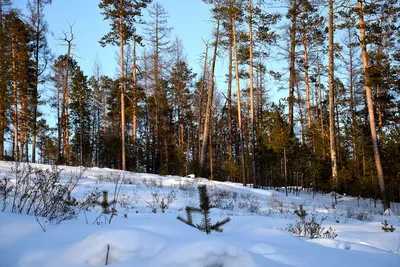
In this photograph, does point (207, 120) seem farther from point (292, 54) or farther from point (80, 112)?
point (80, 112)

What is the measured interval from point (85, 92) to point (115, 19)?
14075mm

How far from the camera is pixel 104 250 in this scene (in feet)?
7.85

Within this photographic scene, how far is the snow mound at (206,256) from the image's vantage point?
2.09 m

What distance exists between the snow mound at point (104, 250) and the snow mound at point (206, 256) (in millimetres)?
272

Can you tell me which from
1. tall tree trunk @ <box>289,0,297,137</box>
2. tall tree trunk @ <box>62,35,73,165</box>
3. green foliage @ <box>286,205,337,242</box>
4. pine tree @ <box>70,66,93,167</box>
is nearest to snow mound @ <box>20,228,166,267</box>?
green foliage @ <box>286,205,337,242</box>

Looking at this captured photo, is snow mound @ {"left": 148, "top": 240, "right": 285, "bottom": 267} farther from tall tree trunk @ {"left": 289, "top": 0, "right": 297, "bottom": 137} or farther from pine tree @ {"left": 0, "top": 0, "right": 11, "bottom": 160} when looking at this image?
pine tree @ {"left": 0, "top": 0, "right": 11, "bottom": 160}

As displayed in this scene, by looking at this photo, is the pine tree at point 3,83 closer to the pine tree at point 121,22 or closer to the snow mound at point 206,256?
the pine tree at point 121,22

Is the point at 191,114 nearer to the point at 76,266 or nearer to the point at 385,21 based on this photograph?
the point at 385,21

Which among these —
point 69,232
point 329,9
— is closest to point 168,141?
point 329,9

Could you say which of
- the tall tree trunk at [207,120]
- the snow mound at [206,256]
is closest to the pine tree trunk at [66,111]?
the tall tree trunk at [207,120]

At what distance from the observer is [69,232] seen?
3.13 m

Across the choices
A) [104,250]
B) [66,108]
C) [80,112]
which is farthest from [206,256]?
[80,112]

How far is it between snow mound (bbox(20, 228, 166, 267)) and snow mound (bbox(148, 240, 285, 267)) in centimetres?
27

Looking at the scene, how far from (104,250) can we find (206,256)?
2.70 ft
